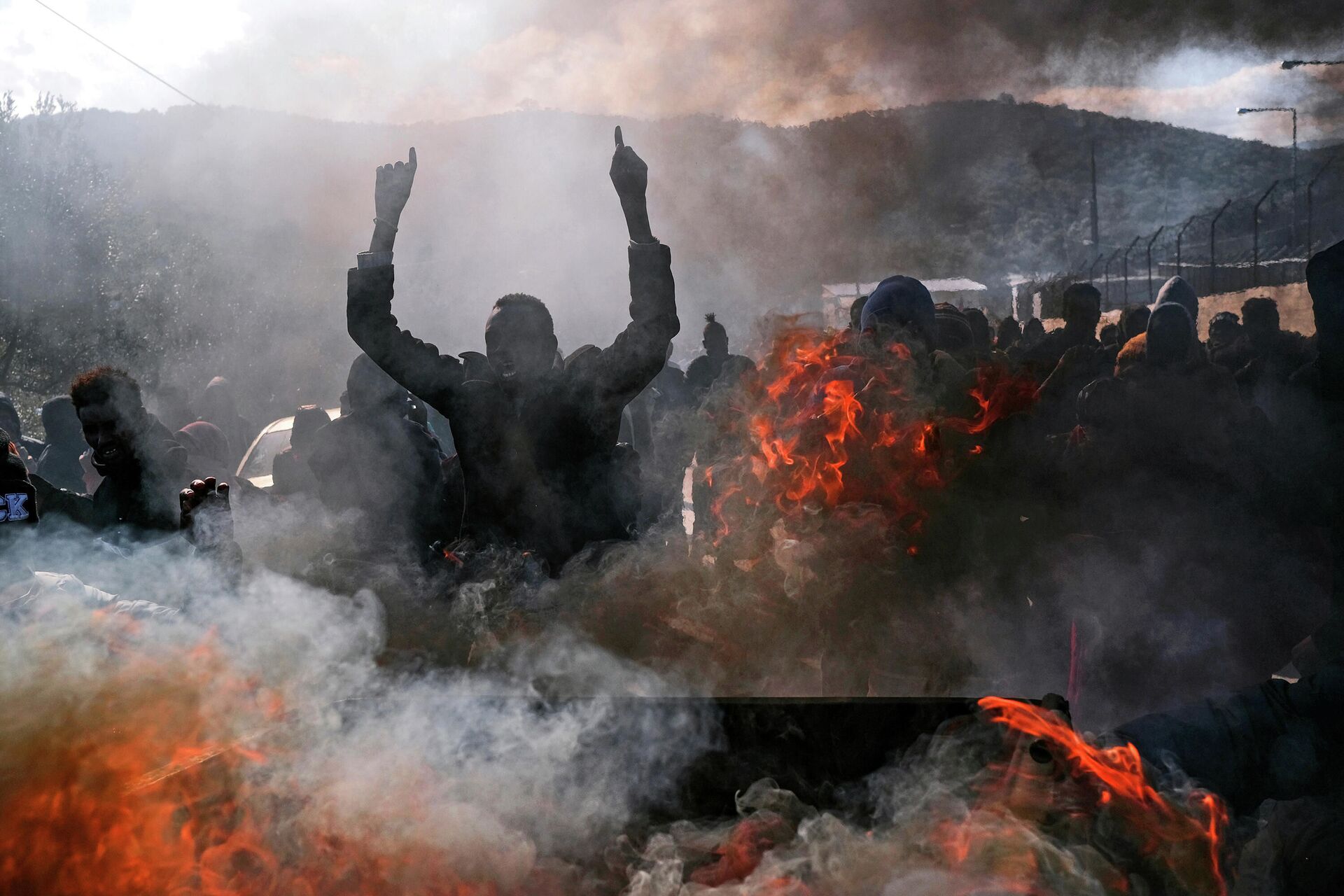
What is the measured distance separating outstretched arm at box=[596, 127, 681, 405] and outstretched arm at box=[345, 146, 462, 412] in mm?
593

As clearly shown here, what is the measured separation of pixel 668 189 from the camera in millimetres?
52344

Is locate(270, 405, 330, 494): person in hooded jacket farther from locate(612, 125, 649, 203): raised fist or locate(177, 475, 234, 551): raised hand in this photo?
locate(612, 125, 649, 203): raised fist

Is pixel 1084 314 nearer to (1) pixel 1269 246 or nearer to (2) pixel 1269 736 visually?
(2) pixel 1269 736

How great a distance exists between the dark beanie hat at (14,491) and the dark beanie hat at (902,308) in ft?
10.1

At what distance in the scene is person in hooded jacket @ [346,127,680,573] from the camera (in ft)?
11.2

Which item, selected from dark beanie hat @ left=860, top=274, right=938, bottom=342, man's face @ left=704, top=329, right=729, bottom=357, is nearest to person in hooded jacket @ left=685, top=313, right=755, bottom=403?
man's face @ left=704, top=329, right=729, bottom=357

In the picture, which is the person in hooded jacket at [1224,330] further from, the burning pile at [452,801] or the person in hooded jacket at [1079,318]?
the burning pile at [452,801]

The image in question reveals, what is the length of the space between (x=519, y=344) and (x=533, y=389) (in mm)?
181

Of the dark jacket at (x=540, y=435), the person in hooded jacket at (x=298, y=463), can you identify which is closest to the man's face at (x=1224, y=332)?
the dark jacket at (x=540, y=435)

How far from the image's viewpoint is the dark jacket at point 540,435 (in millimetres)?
3490

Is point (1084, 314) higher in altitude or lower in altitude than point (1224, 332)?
higher

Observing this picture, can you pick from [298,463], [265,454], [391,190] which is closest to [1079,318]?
[391,190]

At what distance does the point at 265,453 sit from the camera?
8.51 metres

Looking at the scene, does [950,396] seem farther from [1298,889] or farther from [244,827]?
[244,827]
